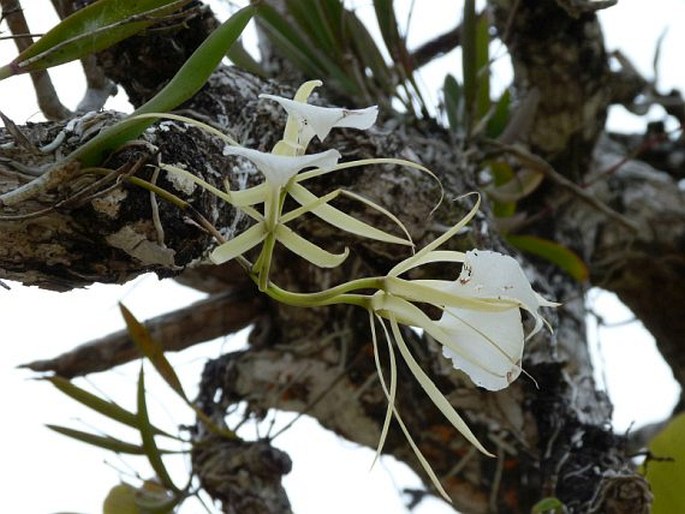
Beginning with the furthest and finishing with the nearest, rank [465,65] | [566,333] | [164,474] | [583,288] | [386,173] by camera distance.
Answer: [583,288] → [566,333] → [465,65] → [164,474] → [386,173]

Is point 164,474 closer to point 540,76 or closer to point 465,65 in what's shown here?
point 465,65

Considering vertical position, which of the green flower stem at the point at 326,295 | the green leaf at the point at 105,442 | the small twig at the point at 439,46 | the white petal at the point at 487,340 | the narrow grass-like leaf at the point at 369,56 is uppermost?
the small twig at the point at 439,46

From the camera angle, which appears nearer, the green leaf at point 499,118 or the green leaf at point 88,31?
the green leaf at point 88,31

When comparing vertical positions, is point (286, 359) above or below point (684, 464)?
above

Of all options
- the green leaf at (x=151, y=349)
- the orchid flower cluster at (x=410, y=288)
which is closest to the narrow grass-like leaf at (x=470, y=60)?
the green leaf at (x=151, y=349)

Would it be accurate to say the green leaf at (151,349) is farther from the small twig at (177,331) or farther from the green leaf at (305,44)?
the green leaf at (305,44)

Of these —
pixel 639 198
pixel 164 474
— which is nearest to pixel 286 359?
pixel 164 474

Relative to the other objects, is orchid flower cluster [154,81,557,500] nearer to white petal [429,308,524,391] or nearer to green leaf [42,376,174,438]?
white petal [429,308,524,391]
